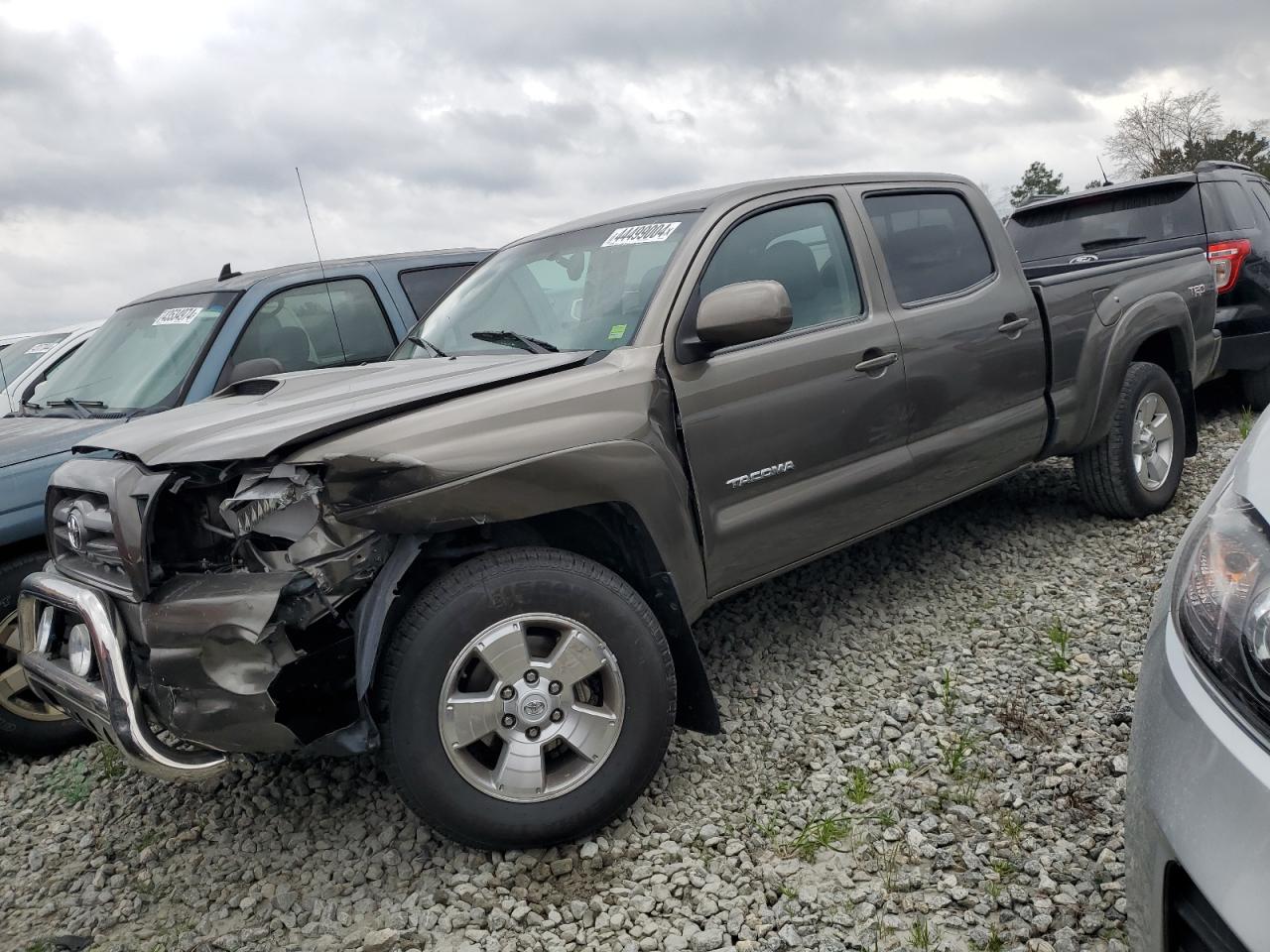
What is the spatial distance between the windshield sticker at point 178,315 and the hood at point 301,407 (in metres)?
1.70

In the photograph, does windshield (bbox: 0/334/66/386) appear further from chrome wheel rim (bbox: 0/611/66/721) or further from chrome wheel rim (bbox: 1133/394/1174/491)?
chrome wheel rim (bbox: 1133/394/1174/491)

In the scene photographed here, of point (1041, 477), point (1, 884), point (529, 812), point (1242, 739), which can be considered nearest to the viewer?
point (1242, 739)

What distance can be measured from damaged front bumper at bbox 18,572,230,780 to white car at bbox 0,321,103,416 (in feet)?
11.4

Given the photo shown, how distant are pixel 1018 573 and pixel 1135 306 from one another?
144 centimetres

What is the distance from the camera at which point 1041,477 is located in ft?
19.1

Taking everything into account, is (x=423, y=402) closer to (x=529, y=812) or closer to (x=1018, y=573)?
(x=529, y=812)

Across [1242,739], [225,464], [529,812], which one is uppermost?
[225,464]

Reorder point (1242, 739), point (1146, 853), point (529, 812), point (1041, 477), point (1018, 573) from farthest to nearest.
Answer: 1. point (1041, 477)
2. point (1018, 573)
3. point (529, 812)
4. point (1146, 853)
5. point (1242, 739)

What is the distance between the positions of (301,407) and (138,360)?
257 centimetres

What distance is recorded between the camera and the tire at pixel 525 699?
2500 mm

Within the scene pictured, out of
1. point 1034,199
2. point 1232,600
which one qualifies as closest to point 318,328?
point 1232,600

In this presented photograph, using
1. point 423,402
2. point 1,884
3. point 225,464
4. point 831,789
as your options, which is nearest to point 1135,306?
point 831,789

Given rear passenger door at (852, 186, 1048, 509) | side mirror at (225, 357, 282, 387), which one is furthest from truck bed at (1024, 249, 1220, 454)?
side mirror at (225, 357, 282, 387)

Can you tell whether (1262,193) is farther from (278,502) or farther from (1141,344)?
(278,502)
